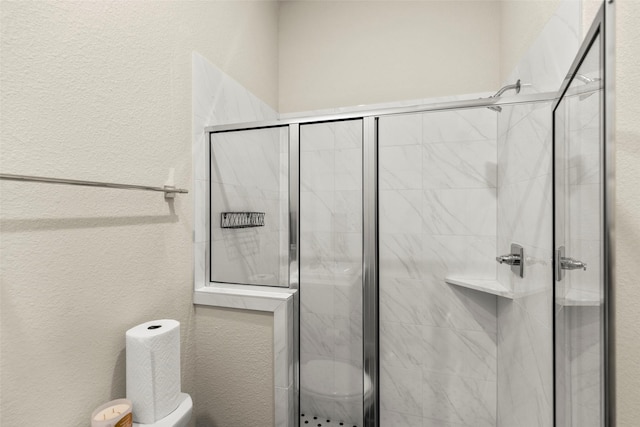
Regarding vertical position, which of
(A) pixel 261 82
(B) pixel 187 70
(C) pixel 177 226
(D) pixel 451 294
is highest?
(A) pixel 261 82

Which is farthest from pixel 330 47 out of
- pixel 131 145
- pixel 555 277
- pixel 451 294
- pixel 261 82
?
pixel 555 277

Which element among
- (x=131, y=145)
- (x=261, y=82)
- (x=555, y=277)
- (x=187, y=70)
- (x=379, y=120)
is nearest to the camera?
(x=555, y=277)

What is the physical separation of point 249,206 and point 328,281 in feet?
1.80

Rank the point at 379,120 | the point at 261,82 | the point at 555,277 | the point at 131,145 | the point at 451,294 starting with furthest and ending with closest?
the point at 261,82 < the point at 451,294 < the point at 379,120 < the point at 131,145 < the point at 555,277

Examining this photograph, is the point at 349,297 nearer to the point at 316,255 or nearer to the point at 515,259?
the point at 316,255

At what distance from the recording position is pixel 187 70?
1349 mm

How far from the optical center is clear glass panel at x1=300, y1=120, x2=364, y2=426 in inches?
51.3

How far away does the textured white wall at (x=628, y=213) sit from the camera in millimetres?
629

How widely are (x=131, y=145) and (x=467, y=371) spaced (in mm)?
1695

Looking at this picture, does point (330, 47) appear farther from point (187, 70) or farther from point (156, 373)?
point (156, 373)

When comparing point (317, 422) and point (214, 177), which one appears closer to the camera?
point (317, 422)

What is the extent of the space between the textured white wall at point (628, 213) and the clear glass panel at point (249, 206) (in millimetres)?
1047

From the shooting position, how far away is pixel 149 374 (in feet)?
3.17

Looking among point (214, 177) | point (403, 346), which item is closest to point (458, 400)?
point (403, 346)
